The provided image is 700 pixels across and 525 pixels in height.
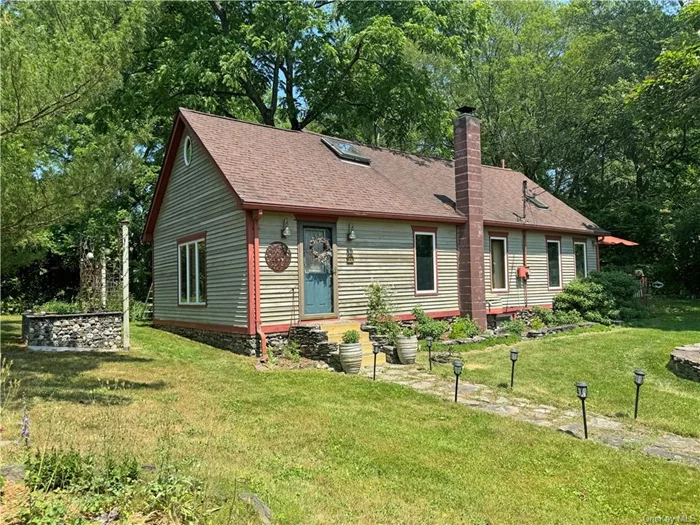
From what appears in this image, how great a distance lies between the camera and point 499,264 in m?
16.0

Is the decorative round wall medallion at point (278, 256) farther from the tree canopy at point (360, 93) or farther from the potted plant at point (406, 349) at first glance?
the tree canopy at point (360, 93)

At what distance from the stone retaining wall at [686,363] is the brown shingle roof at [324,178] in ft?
20.6

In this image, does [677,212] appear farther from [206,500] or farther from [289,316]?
[206,500]

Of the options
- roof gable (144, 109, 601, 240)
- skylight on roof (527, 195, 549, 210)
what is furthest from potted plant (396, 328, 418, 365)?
skylight on roof (527, 195, 549, 210)

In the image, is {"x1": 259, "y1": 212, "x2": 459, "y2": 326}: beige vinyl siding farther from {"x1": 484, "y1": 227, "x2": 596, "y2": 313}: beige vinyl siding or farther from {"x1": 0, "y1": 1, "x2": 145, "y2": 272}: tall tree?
{"x1": 0, "y1": 1, "x2": 145, "y2": 272}: tall tree

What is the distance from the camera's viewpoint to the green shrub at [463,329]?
13.0 metres

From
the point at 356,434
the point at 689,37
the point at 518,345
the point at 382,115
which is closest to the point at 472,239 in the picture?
the point at 518,345

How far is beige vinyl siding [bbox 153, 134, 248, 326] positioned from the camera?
1109 centimetres

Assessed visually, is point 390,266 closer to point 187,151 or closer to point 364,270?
point 364,270

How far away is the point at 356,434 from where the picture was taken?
18.5ft

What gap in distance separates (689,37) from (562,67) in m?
6.11

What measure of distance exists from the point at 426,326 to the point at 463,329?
113 cm

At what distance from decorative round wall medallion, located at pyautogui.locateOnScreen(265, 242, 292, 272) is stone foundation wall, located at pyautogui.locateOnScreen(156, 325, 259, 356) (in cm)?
157

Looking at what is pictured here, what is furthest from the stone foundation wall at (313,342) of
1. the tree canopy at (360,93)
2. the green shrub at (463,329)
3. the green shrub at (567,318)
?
the green shrub at (567,318)
